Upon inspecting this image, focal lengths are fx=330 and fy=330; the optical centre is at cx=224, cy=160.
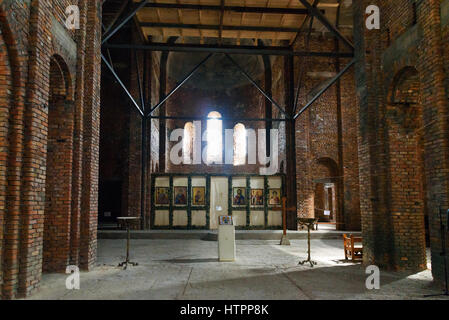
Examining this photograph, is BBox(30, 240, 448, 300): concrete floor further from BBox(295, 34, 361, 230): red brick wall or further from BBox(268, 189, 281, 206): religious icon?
BBox(295, 34, 361, 230): red brick wall

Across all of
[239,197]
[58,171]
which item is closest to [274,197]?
[239,197]

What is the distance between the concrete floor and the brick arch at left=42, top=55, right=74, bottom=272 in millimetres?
488

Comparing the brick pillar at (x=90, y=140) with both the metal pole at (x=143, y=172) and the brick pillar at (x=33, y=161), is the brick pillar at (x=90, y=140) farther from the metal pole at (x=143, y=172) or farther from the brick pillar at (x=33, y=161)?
the metal pole at (x=143, y=172)

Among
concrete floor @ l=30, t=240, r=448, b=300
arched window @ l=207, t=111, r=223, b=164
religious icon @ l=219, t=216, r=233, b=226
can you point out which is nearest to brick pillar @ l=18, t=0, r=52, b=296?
concrete floor @ l=30, t=240, r=448, b=300

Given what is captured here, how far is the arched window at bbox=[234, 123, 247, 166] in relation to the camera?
75.3ft

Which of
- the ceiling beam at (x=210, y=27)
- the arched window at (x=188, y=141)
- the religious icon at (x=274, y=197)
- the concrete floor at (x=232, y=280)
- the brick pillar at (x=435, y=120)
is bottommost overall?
the concrete floor at (x=232, y=280)

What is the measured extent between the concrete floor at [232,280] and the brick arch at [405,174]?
0.54 meters

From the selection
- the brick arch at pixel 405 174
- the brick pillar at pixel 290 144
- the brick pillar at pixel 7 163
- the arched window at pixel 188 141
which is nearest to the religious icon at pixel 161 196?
the brick pillar at pixel 290 144

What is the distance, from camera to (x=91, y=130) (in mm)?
7184

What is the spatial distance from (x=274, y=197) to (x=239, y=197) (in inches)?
65.9

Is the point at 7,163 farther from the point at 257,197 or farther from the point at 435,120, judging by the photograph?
the point at 257,197

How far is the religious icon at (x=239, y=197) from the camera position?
51.4 ft
